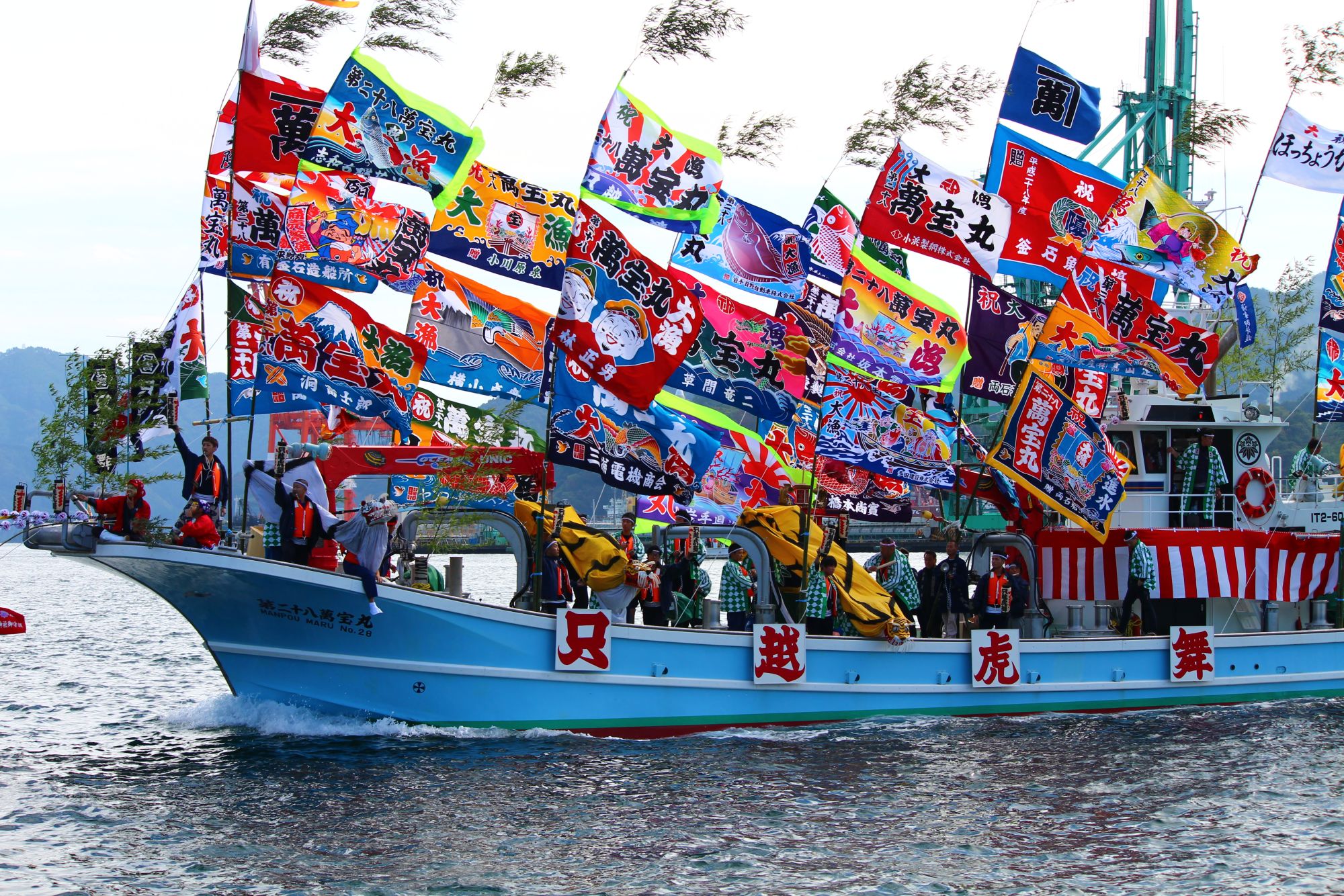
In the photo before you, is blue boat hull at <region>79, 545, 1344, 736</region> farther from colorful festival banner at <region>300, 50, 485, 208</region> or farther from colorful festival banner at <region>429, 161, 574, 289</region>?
colorful festival banner at <region>429, 161, 574, 289</region>

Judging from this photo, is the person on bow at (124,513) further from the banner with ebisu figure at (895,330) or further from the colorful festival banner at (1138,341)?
the colorful festival banner at (1138,341)

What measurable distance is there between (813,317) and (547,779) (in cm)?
1045

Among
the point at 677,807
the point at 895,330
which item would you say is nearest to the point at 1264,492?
the point at 895,330

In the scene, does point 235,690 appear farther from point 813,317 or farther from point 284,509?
point 813,317

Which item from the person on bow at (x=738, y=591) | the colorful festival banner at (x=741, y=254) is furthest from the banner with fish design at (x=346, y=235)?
the person on bow at (x=738, y=591)

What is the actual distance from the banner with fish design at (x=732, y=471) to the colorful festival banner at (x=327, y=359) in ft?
16.0

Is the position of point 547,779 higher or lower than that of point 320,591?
lower

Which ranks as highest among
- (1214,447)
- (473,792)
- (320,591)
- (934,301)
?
(934,301)

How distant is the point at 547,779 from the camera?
55.2 ft

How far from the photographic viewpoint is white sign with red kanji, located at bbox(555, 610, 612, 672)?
18.5m

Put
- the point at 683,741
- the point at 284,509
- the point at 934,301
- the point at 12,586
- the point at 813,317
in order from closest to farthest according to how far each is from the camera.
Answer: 1. the point at 284,509
2. the point at 683,741
3. the point at 934,301
4. the point at 813,317
5. the point at 12,586

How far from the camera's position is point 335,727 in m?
18.4

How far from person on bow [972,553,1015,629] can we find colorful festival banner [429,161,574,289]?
9542 millimetres

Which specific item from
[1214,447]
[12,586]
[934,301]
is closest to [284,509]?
[934,301]
